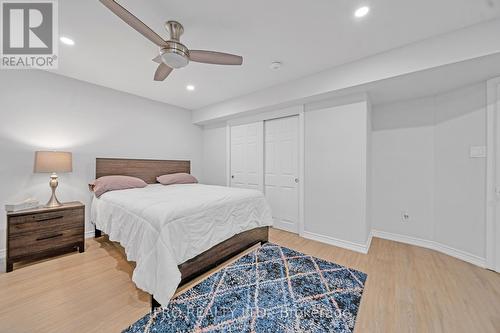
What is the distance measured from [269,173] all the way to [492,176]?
289 cm

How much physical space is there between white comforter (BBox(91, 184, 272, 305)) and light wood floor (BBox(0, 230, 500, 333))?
0.34m

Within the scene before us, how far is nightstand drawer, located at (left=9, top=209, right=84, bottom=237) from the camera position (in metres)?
2.14

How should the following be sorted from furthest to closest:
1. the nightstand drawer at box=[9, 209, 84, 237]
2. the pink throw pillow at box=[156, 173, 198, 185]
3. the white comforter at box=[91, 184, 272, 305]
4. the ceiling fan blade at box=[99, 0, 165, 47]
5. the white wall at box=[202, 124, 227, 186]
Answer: the white wall at box=[202, 124, 227, 186] → the pink throw pillow at box=[156, 173, 198, 185] → the nightstand drawer at box=[9, 209, 84, 237] → the white comforter at box=[91, 184, 272, 305] → the ceiling fan blade at box=[99, 0, 165, 47]

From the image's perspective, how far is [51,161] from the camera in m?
2.46

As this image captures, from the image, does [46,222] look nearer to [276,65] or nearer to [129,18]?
[129,18]

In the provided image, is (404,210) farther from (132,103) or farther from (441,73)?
(132,103)

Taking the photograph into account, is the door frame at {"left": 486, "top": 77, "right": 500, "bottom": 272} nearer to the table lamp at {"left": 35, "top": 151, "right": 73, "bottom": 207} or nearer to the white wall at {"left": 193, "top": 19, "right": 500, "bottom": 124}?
the white wall at {"left": 193, "top": 19, "right": 500, "bottom": 124}

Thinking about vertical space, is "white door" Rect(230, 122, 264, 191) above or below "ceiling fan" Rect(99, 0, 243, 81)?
below

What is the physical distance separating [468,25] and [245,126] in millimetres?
3167

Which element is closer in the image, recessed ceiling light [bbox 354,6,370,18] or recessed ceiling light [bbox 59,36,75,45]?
recessed ceiling light [bbox 354,6,370,18]

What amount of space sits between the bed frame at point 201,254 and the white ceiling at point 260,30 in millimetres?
1455

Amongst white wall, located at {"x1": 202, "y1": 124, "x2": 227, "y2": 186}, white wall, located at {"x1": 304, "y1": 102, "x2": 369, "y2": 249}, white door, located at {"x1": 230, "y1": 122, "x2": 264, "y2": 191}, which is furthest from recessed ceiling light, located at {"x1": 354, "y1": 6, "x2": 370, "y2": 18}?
white wall, located at {"x1": 202, "y1": 124, "x2": 227, "y2": 186}

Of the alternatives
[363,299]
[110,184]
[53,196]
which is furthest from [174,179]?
[363,299]

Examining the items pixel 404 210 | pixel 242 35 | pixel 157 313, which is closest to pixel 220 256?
pixel 157 313
